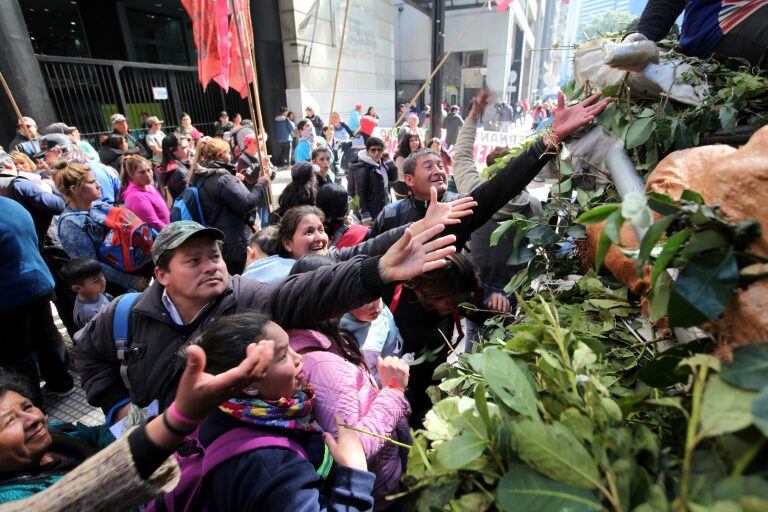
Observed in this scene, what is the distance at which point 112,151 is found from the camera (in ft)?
19.5

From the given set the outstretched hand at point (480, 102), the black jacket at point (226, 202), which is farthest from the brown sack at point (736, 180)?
the black jacket at point (226, 202)

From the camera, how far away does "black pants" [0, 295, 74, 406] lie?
9.14 feet

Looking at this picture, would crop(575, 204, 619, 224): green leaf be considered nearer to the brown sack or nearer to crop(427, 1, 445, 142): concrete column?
the brown sack

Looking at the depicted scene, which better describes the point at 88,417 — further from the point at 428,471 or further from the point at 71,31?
the point at 71,31

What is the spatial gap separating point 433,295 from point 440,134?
9.97 meters

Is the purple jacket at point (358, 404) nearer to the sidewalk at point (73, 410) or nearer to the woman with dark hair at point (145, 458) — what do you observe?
the woman with dark hair at point (145, 458)

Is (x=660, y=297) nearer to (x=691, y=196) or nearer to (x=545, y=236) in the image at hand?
(x=691, y=196)

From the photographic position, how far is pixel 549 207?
5.57 ft

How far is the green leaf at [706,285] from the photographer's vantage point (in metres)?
0.59

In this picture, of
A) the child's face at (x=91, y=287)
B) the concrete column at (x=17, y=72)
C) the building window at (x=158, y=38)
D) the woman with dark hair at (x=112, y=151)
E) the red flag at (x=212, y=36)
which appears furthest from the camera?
the building window at (x=158, y=38)

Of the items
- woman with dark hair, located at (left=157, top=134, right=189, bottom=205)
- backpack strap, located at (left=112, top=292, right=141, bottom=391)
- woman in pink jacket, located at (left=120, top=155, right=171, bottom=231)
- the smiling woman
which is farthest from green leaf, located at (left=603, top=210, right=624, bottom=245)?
woman with dark hair, located at (left=157, top=134, right=189, bottom=205)

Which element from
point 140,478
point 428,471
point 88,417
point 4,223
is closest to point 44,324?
point 88,417

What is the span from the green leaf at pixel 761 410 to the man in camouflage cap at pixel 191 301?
110 cm

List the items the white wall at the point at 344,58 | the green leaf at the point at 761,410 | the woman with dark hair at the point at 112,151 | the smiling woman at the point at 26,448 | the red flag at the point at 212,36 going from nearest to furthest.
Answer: the green leaf at the point at 761,410 → the smiling woman at the point at 26,448 → the red flag at the point at 212,36 → the woman with dark hair at the point at 112,151 → the white wall at the point at 344,58
